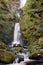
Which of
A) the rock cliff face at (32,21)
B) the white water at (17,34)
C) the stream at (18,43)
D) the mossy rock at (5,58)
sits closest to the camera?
the mossy rock at (5,58)

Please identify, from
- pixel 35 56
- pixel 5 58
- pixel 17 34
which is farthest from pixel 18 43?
pixel 5 58

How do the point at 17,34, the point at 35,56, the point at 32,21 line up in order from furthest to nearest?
the point at 17,34 < the point at 32,21 < the point at 35,56

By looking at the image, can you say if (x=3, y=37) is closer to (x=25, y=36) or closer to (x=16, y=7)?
(x=25, y=36)

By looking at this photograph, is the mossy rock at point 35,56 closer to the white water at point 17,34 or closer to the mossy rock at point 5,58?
the mossy rock at point 5,58

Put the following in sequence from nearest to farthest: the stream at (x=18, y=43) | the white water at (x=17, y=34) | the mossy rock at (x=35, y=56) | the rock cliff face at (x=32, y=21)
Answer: the stream at (x=18, y=43) < the mossy rock at (x=35, y=56) < the rock cliff face at (x=32, y=21) < the white water at (x=17, y=34)

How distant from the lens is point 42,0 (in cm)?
2612

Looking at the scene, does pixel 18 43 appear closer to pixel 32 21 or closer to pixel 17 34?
pixel 17 34

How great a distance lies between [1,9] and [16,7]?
423cm

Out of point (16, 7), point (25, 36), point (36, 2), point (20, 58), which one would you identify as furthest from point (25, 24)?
point (20, 58)

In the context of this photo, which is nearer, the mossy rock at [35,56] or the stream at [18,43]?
the stream at [18,43]

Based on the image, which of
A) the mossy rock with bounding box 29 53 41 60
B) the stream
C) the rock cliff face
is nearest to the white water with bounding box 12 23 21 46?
the stream

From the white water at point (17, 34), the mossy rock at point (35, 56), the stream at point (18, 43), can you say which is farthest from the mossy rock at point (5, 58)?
the white water at point (17, 34)

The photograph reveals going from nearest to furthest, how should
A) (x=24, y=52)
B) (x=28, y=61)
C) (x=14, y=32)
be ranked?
(x=28, y=61) < (x=24, y=52) < (x=14, y=32)

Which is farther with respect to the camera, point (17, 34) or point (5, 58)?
point (17, 34)
